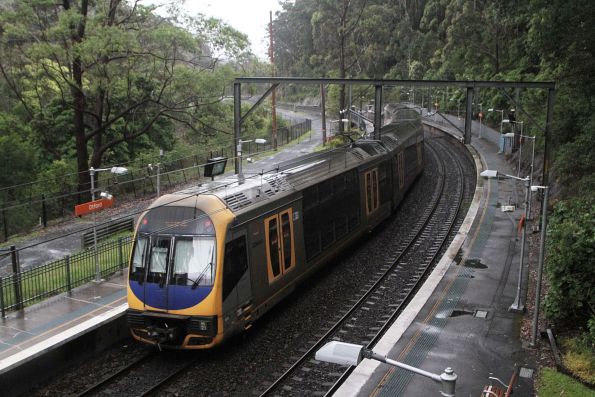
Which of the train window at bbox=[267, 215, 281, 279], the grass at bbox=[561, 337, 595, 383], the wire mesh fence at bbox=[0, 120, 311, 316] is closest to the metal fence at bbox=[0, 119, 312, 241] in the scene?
the wire mesh fence at bbox=[0, 120, 311, 316]

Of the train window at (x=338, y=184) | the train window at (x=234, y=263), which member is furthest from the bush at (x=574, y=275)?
the train window at (x=234, y=263)

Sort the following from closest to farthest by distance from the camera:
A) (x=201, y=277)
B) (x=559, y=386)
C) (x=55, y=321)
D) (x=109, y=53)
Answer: (x=559, y=386) < (x=201, y=277) < (x=55, y=321) < (x=109, y=53)

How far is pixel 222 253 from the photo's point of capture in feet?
37.1

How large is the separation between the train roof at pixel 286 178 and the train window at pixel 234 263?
74 centimetres

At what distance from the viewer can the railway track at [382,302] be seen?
36.9ft

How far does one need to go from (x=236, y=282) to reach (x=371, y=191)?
9920mm

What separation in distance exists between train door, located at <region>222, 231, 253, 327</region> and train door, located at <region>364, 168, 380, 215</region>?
8761 mm

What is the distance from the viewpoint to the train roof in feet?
41.3

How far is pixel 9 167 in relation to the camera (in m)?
24.7

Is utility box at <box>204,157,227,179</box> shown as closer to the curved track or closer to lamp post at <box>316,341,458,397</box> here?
the curved track

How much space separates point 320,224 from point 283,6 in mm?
91718

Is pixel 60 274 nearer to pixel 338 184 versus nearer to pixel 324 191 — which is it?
pixel 324 191

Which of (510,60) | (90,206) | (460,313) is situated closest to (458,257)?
(460,313)

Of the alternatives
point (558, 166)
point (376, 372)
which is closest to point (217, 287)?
point (376, 372)
